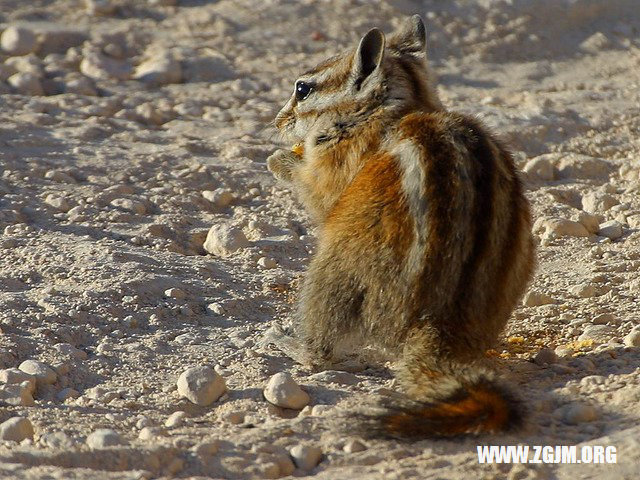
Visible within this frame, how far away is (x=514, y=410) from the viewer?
11.9ft

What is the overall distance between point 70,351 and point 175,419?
72cm

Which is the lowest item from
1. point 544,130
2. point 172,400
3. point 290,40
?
point 172,400

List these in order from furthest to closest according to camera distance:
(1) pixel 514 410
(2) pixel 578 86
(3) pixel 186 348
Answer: (2) pixel 578 86
(3) pixel 186 348
(1) pixel 514 410

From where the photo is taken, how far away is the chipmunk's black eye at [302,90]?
5207 millimetres

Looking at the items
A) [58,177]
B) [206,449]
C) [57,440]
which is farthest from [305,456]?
[58,177]

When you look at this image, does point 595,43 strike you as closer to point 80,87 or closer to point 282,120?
point 282,120

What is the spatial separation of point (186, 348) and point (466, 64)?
395 centimetres

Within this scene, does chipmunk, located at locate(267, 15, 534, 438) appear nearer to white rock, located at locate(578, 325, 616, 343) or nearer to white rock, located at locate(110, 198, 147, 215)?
white rock, located at locate(578, 325, 616, 343)

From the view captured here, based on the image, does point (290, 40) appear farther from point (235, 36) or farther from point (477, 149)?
point (477, 149)

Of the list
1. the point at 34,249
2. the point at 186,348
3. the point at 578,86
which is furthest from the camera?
the point at 578,86

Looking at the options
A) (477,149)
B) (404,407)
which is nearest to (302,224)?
(477,149)

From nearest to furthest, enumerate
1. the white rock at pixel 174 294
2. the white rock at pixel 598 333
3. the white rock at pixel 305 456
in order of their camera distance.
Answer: the white rock at pixel 305 456 < the white rock at pixel 598 333 < the white rock at pixel 174 294

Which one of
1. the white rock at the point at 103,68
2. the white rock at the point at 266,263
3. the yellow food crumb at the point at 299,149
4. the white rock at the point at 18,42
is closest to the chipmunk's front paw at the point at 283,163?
the yellow food crumb at the point at 299,149

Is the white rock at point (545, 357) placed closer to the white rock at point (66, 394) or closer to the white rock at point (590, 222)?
the white rock at point (590, 222)
